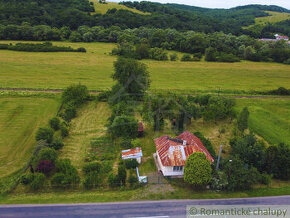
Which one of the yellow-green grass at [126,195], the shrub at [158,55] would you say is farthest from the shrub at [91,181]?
the shrub at [158,55]

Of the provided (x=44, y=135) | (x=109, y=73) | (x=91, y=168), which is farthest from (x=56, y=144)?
(x=109, y=73)

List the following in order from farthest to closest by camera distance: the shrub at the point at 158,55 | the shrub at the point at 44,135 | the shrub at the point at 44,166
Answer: the shrub at the point at 158,55 → the shrub at the point at 44,135 → the shrub at the point at 44,166

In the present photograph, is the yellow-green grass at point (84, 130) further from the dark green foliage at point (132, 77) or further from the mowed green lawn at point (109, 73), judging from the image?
the mowed green lawn at point (109, 73)

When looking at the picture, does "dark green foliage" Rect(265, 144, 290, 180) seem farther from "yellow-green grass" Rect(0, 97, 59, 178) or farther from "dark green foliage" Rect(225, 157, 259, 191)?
"yellow-green grass" Rect(0, 97, 59, 178)

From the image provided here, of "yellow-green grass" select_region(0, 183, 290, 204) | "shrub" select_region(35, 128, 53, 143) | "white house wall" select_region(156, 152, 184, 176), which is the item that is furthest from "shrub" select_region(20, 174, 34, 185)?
"white house wall" select_region(156, 152, 184, 176)

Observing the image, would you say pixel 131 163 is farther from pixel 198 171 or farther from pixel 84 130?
pixel 84 130

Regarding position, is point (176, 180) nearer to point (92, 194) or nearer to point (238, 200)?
point (238, 200)
